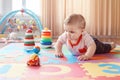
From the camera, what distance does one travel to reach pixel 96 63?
1.14 m

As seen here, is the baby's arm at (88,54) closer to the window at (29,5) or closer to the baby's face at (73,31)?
the baby's face at (73,31)

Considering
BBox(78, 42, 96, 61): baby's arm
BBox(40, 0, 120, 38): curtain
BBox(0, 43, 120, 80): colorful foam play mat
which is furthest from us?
BBox(40, 0, 120, 38): curtain

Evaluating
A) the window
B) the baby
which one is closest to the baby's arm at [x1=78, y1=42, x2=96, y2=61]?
the baby

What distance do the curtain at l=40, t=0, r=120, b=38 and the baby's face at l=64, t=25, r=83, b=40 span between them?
4.00 ft

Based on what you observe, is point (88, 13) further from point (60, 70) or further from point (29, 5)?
point (60, 70)

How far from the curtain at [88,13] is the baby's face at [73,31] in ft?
4.00

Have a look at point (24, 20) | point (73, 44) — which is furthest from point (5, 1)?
point (73, 44)

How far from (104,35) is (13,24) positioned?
1.02 meters

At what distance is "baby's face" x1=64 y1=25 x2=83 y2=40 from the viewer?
1271mm

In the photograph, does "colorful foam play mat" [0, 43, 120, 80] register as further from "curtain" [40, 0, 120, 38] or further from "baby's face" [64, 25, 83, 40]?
"curtain" [40, 0, 120, 38]

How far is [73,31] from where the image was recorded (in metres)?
1.29

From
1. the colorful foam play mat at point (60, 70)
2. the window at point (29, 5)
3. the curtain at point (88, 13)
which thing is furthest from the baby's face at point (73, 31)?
the window at point (29, 5)

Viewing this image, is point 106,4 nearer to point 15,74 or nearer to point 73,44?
point 73,44

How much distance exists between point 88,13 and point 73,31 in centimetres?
131
